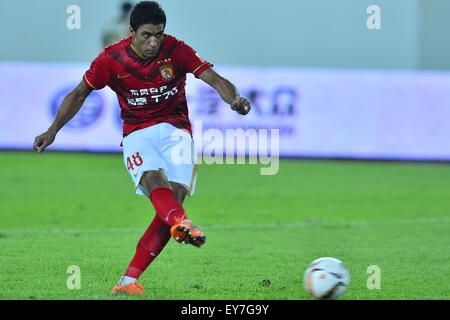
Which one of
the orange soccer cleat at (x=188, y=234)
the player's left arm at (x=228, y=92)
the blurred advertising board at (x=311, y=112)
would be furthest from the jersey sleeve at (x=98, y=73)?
the blurred advertising board at (x=311, y=112)

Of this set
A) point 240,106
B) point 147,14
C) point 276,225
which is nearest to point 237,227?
point 276,225

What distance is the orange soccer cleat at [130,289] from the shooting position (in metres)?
7.40

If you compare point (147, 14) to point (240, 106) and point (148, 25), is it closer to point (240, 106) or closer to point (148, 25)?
point (148, 25)

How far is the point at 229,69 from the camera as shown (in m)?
18.9

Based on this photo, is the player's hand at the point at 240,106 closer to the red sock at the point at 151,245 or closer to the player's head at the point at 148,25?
the player's head at the point at 148,25

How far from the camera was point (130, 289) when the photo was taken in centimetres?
741

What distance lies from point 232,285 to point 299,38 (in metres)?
14.2

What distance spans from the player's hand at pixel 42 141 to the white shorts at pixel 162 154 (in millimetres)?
547

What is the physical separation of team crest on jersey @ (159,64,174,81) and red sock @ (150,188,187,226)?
898 mm

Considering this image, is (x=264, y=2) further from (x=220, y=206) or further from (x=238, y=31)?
(x=220, y=206)

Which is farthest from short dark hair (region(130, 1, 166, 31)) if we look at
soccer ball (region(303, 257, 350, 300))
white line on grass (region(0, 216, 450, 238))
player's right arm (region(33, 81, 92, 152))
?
white line on grass (region(0, 216, 450, 238))

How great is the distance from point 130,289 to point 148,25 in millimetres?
1845

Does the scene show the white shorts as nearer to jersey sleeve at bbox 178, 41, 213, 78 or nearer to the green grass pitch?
jersey sleeve at bbox 178, 41, 213, 78

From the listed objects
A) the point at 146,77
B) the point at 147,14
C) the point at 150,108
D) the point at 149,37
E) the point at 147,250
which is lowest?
the point at 147,250
